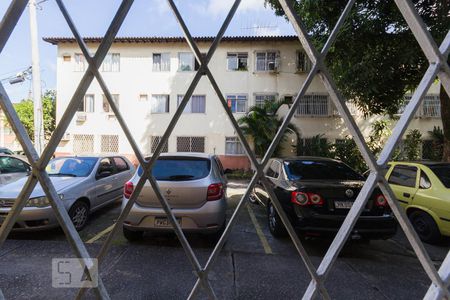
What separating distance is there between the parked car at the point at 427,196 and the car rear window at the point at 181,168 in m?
3.96

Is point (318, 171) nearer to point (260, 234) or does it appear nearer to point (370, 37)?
point (260, 234)

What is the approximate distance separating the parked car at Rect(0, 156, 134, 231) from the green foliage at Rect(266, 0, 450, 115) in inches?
246

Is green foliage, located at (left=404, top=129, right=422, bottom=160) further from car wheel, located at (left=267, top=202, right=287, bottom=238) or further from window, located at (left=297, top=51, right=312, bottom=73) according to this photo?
car wheel, located at (left=267, top=202, right=287, bottom=238)

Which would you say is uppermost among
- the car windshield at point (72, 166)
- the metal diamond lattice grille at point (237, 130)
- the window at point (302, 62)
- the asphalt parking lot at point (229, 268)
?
the window at point (302, 62)

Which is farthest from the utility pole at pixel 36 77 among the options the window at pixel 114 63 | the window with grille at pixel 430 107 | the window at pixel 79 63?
the window with grille at pixel 430 107

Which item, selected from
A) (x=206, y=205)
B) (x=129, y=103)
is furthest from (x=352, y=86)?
(x=129, y=103)

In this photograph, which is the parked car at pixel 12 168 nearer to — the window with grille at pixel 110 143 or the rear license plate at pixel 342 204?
the rear license plate at pixel 342 204

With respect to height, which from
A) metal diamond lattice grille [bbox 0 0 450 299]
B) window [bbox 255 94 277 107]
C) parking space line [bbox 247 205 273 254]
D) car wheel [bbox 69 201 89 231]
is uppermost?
window [bbox 255 94 277 107]

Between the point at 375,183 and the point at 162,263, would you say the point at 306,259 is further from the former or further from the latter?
the point at 162,263

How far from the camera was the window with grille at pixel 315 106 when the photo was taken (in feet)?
52.0

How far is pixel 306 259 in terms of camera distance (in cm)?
120

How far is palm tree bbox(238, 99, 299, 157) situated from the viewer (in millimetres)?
13914

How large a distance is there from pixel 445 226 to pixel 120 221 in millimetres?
5426

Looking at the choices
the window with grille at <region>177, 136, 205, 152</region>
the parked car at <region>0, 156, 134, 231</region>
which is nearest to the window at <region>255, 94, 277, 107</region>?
the window with grille at <region>177, 136, 205, 152</region>
